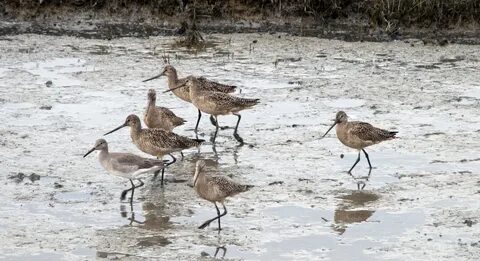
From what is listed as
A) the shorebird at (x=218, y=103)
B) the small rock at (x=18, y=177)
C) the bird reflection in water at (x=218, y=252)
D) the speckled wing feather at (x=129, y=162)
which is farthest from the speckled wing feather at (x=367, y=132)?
the small rock at (x=18, y=177)

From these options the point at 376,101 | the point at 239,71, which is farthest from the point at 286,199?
the point at 239,71

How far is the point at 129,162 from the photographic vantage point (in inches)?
412

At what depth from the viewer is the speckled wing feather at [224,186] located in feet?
32.1

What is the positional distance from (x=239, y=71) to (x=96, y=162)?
4356 mm

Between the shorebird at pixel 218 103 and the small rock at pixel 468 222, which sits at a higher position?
the shorebird at pixel 218 103

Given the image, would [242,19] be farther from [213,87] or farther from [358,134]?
[358,134]

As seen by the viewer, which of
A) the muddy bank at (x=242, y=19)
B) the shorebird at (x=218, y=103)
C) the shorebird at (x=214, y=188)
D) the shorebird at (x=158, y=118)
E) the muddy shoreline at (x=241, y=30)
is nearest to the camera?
the shorebird at (x=214, y=188)

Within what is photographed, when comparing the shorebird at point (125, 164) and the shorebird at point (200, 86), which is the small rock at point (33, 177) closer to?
the shorebird at point (125, 164)

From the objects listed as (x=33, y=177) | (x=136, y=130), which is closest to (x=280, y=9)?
(x=136, y=130)

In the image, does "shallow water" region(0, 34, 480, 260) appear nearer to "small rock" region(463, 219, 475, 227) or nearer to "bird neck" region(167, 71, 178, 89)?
"small rock" region(463, 219, 475, 227)

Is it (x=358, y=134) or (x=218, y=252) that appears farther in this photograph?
(x=358, y=134)

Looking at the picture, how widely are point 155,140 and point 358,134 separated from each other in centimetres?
223

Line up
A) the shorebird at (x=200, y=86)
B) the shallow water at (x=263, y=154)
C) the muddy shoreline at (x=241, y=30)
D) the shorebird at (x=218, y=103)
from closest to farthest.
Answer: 1. the shallow water at (x=263, y=154)
2. the shorebird at (x=218, y=103)
3. the shorebird at (x=200, y=86)
4. the muddy shoreline at (x=241, y=30)

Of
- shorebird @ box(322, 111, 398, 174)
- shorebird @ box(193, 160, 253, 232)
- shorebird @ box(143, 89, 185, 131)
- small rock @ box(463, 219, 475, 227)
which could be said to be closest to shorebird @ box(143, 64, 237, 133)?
shorebird @ box(143, 89, 185, 131)
